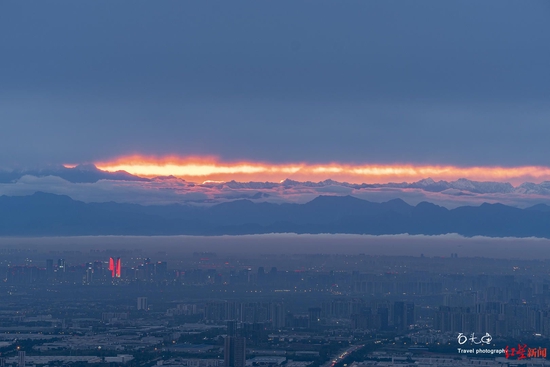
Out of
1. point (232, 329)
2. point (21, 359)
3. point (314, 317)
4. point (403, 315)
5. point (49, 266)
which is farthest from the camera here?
point (49, 266)

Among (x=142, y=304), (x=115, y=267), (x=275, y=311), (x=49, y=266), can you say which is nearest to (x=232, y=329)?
(x=275, y=311)

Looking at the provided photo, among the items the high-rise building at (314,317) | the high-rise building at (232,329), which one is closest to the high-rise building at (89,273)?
the high-rise building at (314,317)

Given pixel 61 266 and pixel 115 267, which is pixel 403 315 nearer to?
pixel 115 267

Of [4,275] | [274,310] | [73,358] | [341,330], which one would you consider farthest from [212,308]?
[4,275]

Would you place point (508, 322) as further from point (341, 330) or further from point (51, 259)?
point (51, 259)

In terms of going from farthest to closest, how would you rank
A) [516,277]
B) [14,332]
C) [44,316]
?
[516,277]
[44,316]
[14,332]

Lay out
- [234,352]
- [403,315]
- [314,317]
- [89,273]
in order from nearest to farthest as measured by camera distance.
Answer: [234,352]
[403,315]
[314,317]
[89,273]

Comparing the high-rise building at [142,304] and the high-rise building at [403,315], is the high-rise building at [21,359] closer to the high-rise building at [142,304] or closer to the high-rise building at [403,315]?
the high-rise building at [403,315]
